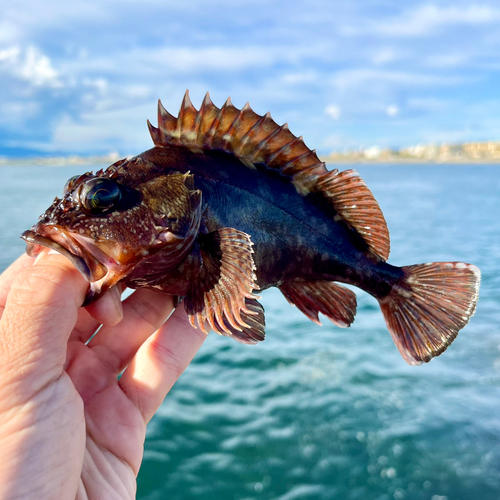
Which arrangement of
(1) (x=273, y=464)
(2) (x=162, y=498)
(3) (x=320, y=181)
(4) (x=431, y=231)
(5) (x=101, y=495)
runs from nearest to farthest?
1. (5) (x=101, y=495)
2. (3) (x=320, y=181)
3. (2) (x=162, y=498)
4. (1) (x=273, y=464)
5. (4) (x=431, y=231)

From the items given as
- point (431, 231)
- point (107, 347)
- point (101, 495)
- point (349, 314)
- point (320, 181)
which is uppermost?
point (431, 231)

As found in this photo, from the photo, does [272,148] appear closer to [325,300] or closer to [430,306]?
[325,300]

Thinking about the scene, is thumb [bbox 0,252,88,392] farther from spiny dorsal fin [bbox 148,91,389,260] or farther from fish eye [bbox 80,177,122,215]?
spiny dorsal fin [bbox 148,91,389,260]

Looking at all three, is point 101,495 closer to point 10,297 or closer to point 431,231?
point 10,297

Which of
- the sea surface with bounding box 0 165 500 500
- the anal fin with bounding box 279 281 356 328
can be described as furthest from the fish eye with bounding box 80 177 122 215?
the sea surface with bounding box 0 165 500 500

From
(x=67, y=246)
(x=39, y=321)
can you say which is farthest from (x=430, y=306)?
(x=39, y=321)

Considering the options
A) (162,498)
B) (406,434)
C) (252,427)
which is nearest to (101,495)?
(162,498)
